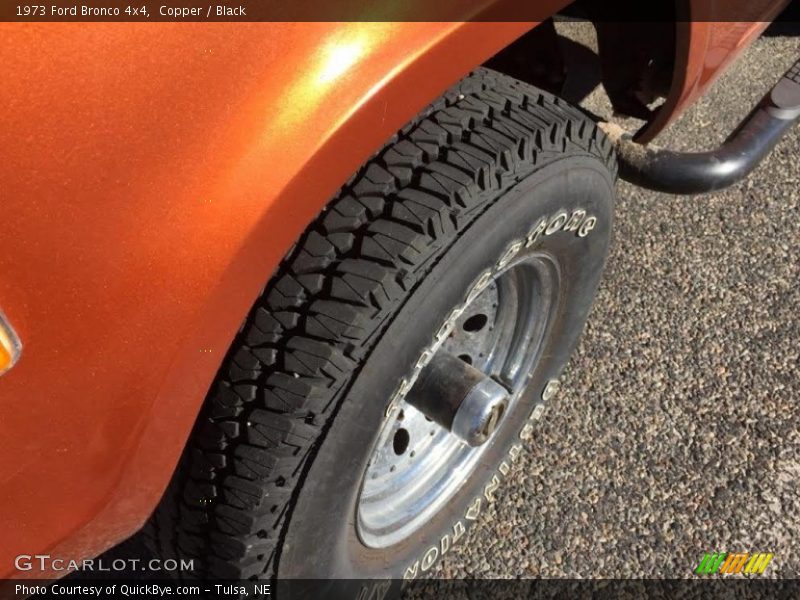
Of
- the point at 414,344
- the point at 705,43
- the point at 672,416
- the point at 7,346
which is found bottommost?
the point at 672,416

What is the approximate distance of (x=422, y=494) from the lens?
1850mm

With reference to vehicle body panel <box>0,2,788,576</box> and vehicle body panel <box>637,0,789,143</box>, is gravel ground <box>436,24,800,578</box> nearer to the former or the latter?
vehicle body panel <box>637,0,789,143</box>

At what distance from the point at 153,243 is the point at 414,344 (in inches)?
19.0

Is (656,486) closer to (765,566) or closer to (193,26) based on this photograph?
(765,566)

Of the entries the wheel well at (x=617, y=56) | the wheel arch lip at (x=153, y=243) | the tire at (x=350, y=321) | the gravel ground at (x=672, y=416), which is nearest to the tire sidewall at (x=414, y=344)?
the tire at (x=350, y=321)

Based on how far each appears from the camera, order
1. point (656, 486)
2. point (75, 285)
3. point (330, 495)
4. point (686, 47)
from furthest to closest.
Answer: point (656, 486), point (686, 47), point (330, 495), point (75, 285)

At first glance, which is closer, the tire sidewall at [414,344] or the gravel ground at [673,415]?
the tire sidewall at [414,344]

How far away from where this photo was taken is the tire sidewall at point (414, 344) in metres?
1.27

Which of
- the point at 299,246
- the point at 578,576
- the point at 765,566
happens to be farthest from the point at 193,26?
the point at 765,566

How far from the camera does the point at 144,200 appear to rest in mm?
952

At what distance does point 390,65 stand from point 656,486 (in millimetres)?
1423

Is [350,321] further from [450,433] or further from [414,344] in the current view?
[450,433]

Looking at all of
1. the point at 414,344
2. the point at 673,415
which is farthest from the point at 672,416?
the point at 414,344

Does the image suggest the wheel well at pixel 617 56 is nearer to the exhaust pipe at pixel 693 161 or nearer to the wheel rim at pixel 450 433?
the exhaust pipe at pixel 693 161
